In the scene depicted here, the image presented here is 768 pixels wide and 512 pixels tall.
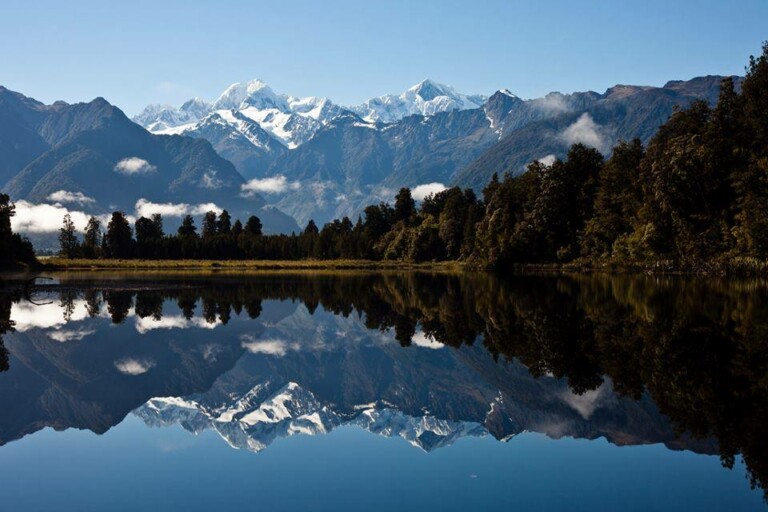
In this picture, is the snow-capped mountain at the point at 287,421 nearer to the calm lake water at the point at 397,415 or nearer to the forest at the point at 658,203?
the calm lake water at the point at 397,415

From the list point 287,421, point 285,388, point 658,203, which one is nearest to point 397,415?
point 287,421

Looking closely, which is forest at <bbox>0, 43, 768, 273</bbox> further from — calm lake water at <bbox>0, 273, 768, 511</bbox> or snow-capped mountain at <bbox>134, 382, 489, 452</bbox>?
snow-capped mountain at <bbox>134, 382, 489, 452</bbox>

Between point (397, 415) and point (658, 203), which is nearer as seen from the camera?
point (397, 415)

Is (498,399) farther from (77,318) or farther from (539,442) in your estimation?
(77,318)

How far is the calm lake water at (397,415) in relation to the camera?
50.9 ft

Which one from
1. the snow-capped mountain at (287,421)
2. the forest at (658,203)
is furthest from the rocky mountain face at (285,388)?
the forest at (658,203)

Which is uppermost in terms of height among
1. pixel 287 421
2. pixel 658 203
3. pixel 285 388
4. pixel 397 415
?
pixel 658 203

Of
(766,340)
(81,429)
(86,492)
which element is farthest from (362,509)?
(766,340)

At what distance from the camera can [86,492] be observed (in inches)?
611

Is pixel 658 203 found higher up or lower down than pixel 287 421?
higher up

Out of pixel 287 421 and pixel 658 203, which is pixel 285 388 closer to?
pixel 287 421

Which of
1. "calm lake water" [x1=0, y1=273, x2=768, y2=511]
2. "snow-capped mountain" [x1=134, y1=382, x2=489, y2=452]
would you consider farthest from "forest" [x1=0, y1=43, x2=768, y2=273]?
"snow-capped mountain" [x1=134, y1=382, x2=489, y2=452]

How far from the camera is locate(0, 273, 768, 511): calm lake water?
610 inches

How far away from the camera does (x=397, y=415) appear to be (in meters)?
23.6
